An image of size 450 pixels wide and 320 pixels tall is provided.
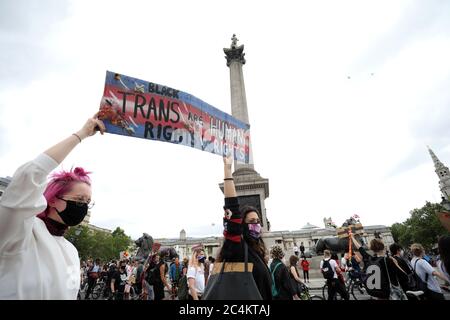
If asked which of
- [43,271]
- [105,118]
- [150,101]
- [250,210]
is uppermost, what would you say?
[150,101]

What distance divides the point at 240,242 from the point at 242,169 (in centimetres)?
1883

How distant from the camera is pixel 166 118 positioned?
4938 mm

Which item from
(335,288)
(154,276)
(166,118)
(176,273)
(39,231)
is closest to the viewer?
(39,231)

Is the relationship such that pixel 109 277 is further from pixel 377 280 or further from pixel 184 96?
pixel 377 280

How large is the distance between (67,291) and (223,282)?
4.14 ft

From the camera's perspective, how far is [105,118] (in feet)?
13.6

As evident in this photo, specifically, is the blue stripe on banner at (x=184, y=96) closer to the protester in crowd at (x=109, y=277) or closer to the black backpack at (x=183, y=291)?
the black backpack at (x=183, y=291)

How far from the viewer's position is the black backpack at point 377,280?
5.57 meters

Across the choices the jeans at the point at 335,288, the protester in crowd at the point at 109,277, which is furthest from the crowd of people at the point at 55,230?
Answer: the protester in crowd at the point at 109,277

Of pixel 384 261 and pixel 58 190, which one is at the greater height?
pixel 58 190

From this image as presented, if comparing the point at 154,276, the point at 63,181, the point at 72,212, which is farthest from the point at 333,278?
the point at 63,181
